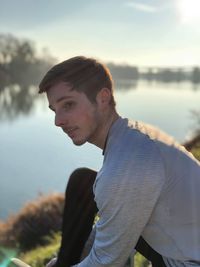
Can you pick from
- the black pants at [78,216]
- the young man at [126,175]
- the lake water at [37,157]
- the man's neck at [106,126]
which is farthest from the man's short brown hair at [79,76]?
the lake water at [37,157]

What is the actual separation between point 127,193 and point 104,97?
534 millimetres

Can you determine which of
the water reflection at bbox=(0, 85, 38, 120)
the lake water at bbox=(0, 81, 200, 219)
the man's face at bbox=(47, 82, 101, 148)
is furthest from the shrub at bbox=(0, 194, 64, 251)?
the water reflection at bbox=(0, 85, 38, 120)

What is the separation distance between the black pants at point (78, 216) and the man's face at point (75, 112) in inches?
41.2

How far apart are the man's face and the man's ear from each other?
31 millimetres

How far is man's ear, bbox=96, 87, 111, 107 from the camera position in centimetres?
219

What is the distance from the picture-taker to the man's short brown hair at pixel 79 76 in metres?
2.15

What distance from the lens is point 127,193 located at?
191 cm

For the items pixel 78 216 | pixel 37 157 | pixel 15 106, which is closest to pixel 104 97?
pixel 78 216

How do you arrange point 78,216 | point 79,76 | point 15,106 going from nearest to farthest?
1. point 79,76
2. point 78,216
3. point 15,106

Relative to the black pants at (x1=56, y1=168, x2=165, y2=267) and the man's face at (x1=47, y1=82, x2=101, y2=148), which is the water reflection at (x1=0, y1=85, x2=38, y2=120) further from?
the man's face at (x1=47, y1=82, x2=101, y2=148)

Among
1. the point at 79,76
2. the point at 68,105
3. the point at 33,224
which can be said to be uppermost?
the point at 79,76

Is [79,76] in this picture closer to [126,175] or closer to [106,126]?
[106,126]

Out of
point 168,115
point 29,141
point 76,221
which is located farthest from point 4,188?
point 168,115

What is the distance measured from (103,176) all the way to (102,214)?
0.20m
